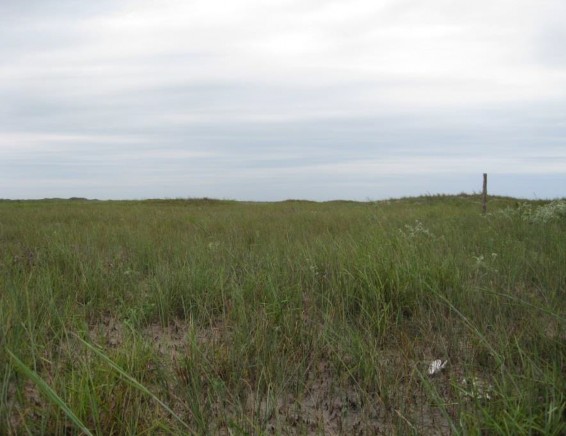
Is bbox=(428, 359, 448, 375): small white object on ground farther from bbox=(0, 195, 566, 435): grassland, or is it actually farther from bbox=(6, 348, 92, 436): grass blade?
bbox=(6, 348, 92, 436): grass blade

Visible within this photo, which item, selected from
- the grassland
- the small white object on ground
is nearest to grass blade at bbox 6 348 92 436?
the grassland

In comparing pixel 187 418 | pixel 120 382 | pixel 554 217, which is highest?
pixel 554 217

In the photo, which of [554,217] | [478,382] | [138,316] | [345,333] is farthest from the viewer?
[554,217]

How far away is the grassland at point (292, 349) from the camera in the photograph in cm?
208

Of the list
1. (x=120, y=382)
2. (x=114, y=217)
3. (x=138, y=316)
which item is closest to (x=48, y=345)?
(x=120, y=382)

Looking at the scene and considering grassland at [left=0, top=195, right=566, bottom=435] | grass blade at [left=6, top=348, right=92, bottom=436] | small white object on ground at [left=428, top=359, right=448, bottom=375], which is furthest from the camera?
small white object on ground at [left=428, top=359, right=448, bottom=375]

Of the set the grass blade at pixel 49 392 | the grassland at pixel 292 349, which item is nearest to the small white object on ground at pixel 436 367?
the grassland at pixel 292 349

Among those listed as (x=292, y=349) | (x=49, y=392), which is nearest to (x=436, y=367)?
(x=292, y=349)

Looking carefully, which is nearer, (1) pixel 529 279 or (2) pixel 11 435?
(2) pixel 11 435

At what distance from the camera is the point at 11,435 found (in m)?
1.96

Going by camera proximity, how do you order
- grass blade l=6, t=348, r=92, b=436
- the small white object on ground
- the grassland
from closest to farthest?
grass blade l=6, t=348, r=92, b=436, the grassland, the small white object on ground

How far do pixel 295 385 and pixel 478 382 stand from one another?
923mm

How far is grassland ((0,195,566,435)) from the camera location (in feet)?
6.83

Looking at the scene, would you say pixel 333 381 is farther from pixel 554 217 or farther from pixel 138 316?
pixel 554 217
